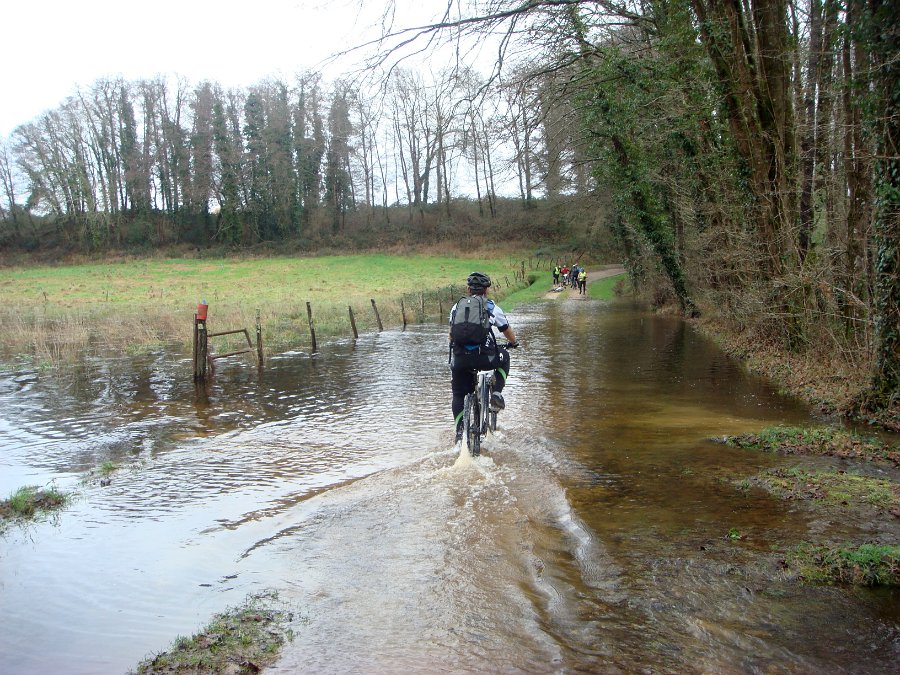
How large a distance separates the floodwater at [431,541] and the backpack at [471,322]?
1375 millimetres

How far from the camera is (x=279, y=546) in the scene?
209 inches

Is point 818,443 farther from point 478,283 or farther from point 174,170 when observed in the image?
point 174,170

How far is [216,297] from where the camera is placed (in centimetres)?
3048

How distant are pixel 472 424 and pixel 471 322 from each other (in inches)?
46.3

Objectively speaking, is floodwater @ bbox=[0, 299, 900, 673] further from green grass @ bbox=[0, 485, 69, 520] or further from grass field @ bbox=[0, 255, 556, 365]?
grass field @ bbox=[0, 255, 556, 365]

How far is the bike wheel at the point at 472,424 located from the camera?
7402 millimetres

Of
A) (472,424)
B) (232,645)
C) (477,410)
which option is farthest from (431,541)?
(477,410)

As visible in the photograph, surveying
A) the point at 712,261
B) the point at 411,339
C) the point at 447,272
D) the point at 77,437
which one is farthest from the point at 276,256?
the point at 77,437

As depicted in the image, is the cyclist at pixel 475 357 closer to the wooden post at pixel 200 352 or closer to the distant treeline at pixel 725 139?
the distant treeline at pixel 725 139

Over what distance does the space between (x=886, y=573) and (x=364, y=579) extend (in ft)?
10.9

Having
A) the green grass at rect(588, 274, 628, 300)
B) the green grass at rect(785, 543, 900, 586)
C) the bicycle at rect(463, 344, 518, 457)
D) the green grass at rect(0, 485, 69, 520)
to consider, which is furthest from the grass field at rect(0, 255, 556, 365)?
the green grass at rect(785, 543, 900, 586)

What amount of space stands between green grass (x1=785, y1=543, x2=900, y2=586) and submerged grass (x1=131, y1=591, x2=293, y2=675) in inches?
128

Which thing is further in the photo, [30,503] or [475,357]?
[475,357]

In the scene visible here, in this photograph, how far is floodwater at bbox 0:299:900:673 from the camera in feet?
12.0
